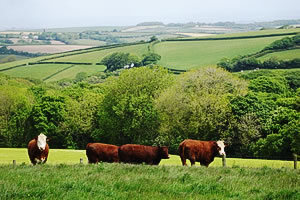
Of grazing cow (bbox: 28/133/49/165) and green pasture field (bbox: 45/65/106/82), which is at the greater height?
grazing cow (bbox: 28/133/49/165)

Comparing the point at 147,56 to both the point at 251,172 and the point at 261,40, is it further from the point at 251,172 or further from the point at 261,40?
the point at 251,172

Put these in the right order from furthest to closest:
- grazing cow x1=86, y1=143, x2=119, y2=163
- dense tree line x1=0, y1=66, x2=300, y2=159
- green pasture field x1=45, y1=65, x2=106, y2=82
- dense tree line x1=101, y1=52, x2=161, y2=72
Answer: dense tree line x1=101, y1=52, x2=161, y2=72, green pasture field x1=45, y1=65, x2=106, y2=82, dense tree line x1=0, y1=66, x2=300, y2=159, grazing cow x1=86, y1=143, x2=119, y2=163

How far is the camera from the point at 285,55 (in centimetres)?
14000

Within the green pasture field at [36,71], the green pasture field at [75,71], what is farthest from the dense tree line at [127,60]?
the green pasture field at [36,71]

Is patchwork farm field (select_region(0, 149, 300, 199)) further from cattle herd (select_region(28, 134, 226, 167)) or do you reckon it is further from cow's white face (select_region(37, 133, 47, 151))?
cattle herd (select_region(28, 134, 226, 167))

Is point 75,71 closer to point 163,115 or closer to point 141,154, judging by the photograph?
point 163,115

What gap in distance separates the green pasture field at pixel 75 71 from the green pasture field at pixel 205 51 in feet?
86.2

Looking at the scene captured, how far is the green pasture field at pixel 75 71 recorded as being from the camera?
164 m

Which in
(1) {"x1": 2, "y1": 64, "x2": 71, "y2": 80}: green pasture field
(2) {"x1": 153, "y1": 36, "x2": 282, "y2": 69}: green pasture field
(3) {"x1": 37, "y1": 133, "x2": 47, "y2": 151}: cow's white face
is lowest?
(1) {"x1": 2, "y1": 64, "x2": 71, "y2": 80}: green pasture field

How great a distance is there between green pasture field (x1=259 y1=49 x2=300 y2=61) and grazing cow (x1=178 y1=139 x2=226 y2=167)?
4664 inches

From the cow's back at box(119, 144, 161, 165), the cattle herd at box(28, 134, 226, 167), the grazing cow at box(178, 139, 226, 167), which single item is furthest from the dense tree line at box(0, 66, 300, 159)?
the cow's back at box(119, 144, 161, 165)

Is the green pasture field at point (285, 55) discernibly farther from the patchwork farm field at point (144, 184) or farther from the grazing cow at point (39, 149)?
the patchwork farm field at point (144, 184)

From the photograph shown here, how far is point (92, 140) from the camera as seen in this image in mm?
77188

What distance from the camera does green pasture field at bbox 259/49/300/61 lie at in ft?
450
